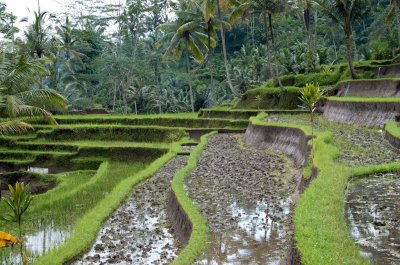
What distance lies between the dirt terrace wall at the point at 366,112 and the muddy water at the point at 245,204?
346 cm

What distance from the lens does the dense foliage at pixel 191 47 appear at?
2794cm

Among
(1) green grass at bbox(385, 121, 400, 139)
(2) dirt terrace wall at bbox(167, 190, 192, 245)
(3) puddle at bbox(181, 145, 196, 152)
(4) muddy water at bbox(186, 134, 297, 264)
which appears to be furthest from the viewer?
(3) puddle at bbox(181, 145, 196, 152)

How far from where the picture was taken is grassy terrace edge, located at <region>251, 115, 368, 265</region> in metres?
4.88

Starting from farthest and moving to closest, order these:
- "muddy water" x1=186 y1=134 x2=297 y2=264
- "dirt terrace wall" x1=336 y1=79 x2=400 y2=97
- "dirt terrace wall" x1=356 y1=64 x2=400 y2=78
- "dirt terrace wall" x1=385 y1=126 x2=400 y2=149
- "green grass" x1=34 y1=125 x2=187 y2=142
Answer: "green grass" x1=34 y1=125 x2=187 y2=142
"dirt terrace wall" x1=356 y1=64 x2=400 y2=78
"dirt terrace wall" x1=336 y1=79 x2=400 y2=97
"dirt terrace wall" x1=385 y1=126 x2=400 y2=149
"muddy water" x1=186 y1=134 x2=297 y2=264

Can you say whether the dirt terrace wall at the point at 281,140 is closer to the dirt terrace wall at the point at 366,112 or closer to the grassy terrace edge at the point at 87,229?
the dirt terrace wall at the point at 366,112

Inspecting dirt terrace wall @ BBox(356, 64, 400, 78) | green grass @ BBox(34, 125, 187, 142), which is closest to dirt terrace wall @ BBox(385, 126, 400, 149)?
dirt terrace wall @ BBox(356, 64, 400, 78)

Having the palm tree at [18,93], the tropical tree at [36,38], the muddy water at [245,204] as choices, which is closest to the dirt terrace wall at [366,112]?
the muddy water at [245,204]

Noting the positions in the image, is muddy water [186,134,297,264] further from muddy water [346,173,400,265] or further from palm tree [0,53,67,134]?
palm tree [0,53,67,134]

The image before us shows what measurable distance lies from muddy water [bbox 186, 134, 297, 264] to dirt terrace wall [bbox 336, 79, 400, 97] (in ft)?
21.5

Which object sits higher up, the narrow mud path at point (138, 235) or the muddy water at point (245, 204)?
the muddy water at point (245, 204)

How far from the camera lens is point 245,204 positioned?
29.8 feet

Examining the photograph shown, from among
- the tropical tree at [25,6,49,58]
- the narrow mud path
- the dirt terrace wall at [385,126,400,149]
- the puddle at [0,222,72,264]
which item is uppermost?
the tropical tree at [25,6,49,58]

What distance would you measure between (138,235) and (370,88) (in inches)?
589

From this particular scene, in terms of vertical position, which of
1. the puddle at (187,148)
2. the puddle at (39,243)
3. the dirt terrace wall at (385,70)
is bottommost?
the puddle at (39,243)
